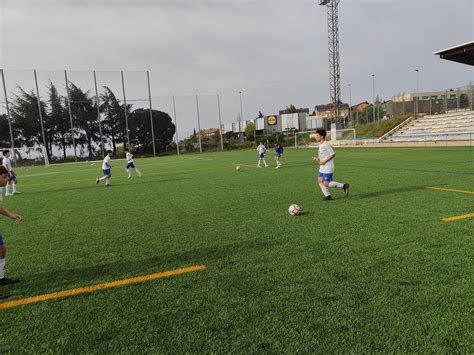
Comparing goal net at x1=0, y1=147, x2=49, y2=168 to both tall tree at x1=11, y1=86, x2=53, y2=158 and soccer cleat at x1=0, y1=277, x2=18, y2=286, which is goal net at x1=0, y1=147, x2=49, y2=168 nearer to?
tall tree at x1=11, y1=86, x2=53, y2=158

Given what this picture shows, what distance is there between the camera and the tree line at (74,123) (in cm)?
4934

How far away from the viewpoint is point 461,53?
27703 mm

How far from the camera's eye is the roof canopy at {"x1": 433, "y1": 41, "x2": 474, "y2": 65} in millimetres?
26453

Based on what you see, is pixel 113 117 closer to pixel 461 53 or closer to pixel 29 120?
pixel 29 120

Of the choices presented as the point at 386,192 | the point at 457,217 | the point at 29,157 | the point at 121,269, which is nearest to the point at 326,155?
the point at 386,192

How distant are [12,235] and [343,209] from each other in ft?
23.0

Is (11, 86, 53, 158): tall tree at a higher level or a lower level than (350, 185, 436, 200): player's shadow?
higher

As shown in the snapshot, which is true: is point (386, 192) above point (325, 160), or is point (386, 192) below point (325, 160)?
below

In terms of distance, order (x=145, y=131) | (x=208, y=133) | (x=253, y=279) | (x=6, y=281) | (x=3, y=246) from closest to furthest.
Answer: (x=253, y=279) < (x=3, y=246) < (x=6, y=281) < (x=145, y=131) < (x=208, y=133)

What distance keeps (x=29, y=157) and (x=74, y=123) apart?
934 centimetres

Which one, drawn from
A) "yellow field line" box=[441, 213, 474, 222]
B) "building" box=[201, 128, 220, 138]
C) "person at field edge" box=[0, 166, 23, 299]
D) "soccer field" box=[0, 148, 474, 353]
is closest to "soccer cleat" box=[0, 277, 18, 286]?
"person at field edge" box=[0, 166, 23, 299]

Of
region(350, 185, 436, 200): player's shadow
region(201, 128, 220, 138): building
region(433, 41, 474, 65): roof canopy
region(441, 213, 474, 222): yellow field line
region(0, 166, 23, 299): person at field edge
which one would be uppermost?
region(433, 41, 474, 65): roof canopy

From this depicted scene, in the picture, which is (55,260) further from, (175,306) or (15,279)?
(175,306)

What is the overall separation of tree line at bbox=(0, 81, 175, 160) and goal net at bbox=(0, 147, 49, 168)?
2.97m
